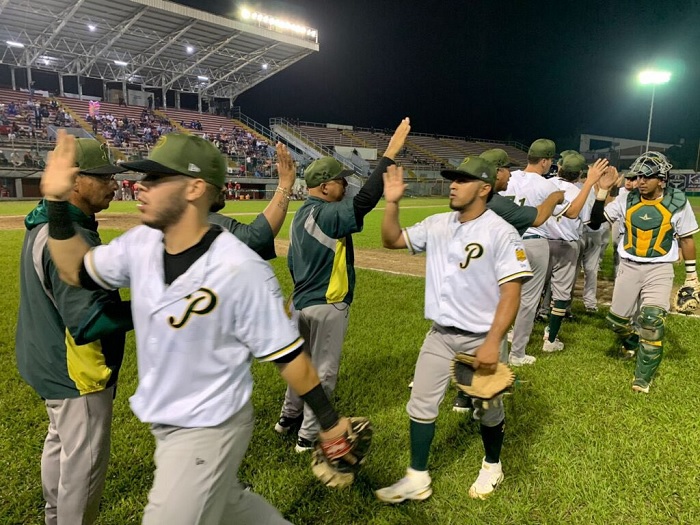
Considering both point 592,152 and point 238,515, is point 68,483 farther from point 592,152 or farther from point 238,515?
point 592,152

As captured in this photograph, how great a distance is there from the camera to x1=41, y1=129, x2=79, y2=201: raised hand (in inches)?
75.0

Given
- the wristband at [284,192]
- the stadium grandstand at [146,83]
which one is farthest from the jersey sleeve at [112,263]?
the stadium grandstand at [146,83]

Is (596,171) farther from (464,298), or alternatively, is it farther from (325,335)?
(325,335)

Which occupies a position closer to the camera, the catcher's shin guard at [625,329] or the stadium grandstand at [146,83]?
the catcher's shin guard at [625,329]

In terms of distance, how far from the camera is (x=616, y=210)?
17.6 ft

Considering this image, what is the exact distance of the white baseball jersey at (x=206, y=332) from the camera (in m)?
1.76

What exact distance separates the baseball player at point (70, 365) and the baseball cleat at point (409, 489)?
1.64 meters

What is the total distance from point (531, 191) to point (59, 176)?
512cm

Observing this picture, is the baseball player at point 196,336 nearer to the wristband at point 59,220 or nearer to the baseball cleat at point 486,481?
the wristband at point 59,220

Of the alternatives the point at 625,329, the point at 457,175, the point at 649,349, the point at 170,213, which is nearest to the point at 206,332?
the point at 170,213

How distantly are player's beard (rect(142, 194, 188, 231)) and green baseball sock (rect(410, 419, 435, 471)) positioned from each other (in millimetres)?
2024

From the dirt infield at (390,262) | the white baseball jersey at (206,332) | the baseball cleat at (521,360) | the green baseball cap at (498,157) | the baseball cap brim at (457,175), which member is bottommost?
the baseball cleat at (521,360)

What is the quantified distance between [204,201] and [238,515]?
4.31 ft

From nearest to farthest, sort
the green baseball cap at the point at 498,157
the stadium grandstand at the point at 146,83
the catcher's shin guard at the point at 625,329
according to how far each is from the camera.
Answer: the green baseball cap at the point at 498,157 < the catcher's shin guard at the point at 625,329 < the stadium grandstand at the point at 146,83
